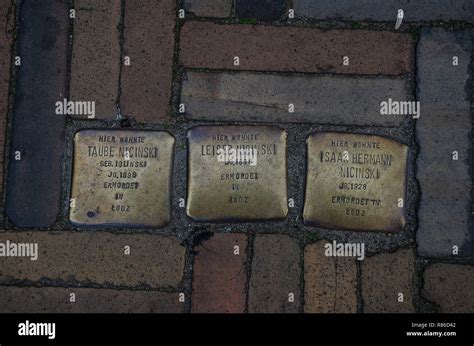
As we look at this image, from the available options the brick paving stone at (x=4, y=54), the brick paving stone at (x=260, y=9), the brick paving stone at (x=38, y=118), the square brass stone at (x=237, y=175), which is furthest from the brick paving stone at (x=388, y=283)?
the brick paving stone at (x=4, y=54)

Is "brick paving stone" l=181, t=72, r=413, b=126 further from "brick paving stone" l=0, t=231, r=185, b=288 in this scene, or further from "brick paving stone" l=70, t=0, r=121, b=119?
"brick paving stone" l=0, t=231, r=185, b=288

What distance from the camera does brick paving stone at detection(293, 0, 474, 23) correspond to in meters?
2.83

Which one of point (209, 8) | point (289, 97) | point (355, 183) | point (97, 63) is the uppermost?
point (209, 8)

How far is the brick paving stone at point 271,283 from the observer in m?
2.78

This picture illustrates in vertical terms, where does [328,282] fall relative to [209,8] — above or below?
below

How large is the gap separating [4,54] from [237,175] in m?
1.35

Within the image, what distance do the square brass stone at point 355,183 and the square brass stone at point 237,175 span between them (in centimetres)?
16

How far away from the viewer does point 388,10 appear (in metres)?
2.84

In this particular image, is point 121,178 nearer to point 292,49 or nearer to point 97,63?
point 97,63

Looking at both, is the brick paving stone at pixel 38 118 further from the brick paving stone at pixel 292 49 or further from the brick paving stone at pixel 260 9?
the brick paving stone at pixel 260 9

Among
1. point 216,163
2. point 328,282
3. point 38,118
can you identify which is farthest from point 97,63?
Result: point 328,282

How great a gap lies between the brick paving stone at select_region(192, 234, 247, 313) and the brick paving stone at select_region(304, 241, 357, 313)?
0.33 meters

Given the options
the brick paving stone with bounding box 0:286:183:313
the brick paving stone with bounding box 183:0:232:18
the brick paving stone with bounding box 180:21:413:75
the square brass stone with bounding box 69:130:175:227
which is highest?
the brick paving stone with bounding box 183:0:232:18

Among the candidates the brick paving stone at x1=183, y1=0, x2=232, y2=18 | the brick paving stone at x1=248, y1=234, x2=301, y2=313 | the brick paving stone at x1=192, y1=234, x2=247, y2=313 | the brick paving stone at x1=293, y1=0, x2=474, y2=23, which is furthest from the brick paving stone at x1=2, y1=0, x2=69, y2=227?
the brick paving stone at x1=293, y1=0, x2=474, y2=23
